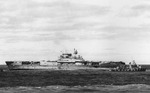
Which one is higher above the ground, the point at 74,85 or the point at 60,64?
the point at 60,64

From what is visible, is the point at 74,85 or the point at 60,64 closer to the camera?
the point at 74,85

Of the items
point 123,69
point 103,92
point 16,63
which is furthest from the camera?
point 16,63

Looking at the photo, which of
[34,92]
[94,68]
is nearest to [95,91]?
[34,92]

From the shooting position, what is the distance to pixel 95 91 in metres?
43.6

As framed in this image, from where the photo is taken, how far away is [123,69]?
132m

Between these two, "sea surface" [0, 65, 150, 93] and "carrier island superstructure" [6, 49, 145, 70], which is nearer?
"sea surface" [0, 65, 150, 93]

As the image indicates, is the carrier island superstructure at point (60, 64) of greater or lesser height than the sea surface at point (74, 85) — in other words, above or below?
above

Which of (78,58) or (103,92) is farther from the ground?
(78,58)

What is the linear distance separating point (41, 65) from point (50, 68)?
4242 mm

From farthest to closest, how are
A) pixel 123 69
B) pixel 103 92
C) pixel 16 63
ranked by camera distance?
1. pixel 16 63
2. pixel 123 69
3. pixel 103 92

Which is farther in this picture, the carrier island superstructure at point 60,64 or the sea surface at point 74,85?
the carrier island superstructure at point 60,64

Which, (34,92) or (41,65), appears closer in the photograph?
(34,92)

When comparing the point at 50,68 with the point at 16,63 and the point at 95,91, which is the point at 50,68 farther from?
the point at 95,91

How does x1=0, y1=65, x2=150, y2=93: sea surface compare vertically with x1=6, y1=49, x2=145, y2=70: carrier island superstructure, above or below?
below
